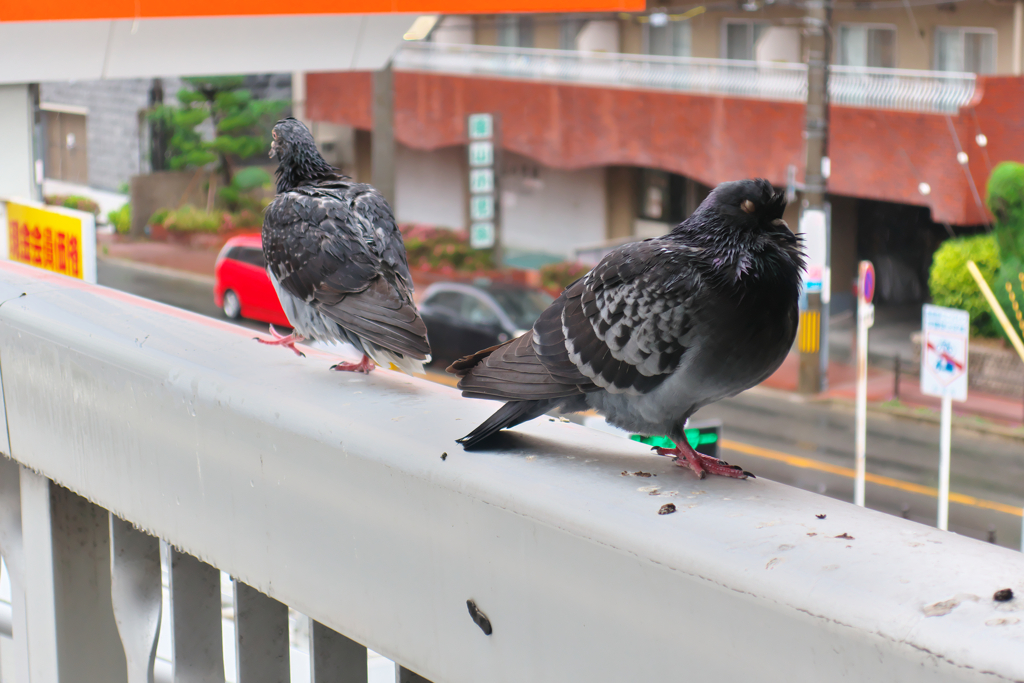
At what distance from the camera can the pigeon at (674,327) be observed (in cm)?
200

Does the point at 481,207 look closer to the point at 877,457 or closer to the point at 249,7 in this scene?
the point at 877,457

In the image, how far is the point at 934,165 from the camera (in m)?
19.5

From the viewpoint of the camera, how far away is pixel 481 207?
24.3m

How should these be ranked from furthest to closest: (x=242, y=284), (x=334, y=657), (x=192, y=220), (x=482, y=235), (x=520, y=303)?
(x=192, y=220) → (x=482, y=235) → (x=520, y=303) → (x=242, y=284) → (x=334, y=657)

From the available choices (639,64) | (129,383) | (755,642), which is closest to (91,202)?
(639,64)

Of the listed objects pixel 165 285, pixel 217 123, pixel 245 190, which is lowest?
pixel 165 285

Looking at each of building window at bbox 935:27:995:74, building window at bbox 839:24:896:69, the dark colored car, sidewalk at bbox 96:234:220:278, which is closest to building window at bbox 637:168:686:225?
building window at bbox 839:24:896:69

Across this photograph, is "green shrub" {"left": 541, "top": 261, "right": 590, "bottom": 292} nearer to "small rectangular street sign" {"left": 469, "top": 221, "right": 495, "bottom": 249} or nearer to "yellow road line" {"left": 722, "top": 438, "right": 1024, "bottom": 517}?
"small rectangular street sign" {"left": 469, "top": 221, "right": 495, "bottom": 249}

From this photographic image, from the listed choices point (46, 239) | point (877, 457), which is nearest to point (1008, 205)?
point (877, 457)

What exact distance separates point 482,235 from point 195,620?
73.5ft

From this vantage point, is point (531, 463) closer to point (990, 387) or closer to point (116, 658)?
point (116, 658)

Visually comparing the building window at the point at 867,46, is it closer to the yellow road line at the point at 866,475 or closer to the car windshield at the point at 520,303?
the car windshield at the point at 520,303

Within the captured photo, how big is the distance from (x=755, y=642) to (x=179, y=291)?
2065 cm

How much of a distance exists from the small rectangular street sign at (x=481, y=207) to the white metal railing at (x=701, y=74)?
364 centimetres
